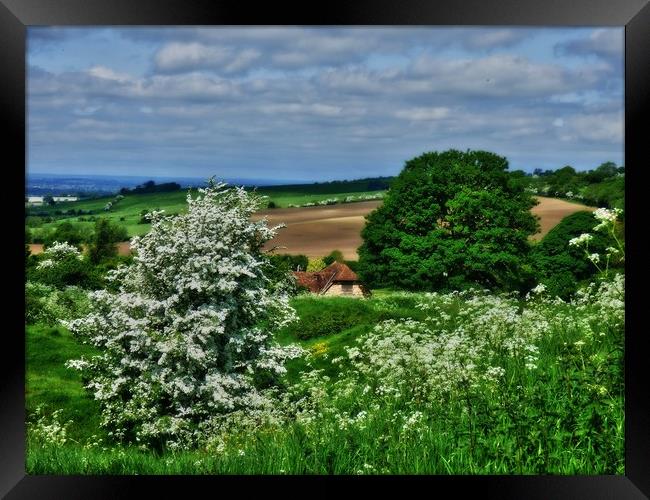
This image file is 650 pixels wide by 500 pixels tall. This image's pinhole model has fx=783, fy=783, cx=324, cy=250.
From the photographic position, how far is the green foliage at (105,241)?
22.4 feet

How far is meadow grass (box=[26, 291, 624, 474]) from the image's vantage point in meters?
4.85

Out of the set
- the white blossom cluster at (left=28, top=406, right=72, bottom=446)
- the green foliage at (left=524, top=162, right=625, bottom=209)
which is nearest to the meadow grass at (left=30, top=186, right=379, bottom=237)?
the white blossom cluster at (left=28, top=406, right=72, bottom=446)

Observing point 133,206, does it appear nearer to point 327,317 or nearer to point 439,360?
point 327,317

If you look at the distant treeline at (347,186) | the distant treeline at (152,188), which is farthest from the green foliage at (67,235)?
the distant treeline at (347,186)

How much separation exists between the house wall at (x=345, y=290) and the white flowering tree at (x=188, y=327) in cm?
90

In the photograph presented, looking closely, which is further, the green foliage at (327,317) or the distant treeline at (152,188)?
the green foliage at (327,317)

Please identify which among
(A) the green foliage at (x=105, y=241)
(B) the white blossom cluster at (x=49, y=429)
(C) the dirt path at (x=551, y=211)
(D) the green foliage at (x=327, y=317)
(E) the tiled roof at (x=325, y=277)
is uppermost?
(C) the dirt path at (x=551, y=211)

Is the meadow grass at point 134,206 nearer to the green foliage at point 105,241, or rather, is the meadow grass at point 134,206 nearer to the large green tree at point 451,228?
the green foliage at point 105,241

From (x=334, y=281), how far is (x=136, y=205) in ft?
6.22

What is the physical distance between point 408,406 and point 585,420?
1254 millimetres

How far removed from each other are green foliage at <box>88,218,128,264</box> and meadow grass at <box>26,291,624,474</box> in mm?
1180

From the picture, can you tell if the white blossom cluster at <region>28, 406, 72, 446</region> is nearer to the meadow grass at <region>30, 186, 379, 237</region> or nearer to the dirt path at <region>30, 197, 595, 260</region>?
the dirt path at <region>30, 197, 595, 260</region>

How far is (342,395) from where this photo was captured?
598cm
